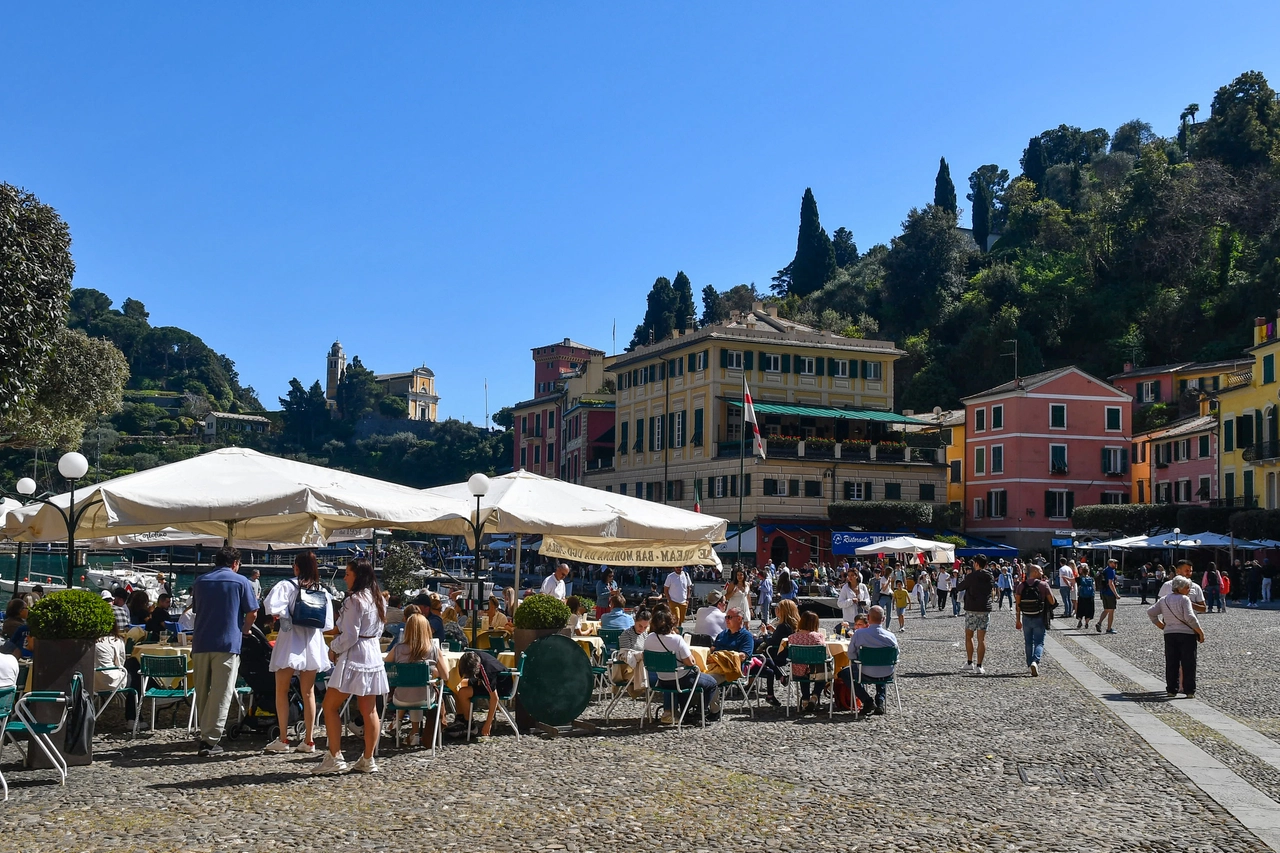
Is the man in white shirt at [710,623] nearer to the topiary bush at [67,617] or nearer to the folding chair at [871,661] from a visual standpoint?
the folding chair at [871,661]

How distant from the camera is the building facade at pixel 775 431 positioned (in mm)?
56312

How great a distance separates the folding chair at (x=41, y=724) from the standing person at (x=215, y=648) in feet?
3.17

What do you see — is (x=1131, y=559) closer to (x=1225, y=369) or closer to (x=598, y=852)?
(x=1225, y=369)

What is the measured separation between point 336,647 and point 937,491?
177ft

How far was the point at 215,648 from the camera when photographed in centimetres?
961

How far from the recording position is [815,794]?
8.45 m

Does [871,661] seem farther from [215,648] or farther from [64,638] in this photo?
[64,638]

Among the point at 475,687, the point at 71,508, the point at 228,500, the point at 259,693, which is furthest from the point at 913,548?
the point at 259,693

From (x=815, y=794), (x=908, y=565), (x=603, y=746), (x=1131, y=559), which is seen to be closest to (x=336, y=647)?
(x=603, y=746)

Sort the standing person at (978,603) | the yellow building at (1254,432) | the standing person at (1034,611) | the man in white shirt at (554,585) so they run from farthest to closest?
the yellow building at (1254,432) < the man in white shirt at (554,585) < the standing person at (978,603) < the standing person at (1034,611)

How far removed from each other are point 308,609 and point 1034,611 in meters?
10.9

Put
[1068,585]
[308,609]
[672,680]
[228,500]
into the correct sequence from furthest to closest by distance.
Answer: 1. [1068,585]
2. [672,680]
3. [228,500]
4. [308,609]

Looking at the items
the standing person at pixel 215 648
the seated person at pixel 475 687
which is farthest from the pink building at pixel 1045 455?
the standing person at pixel 215 648

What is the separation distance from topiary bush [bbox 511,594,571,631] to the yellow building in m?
45.4
